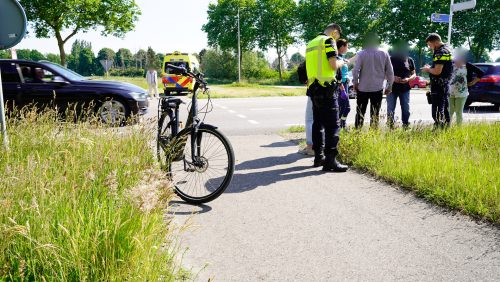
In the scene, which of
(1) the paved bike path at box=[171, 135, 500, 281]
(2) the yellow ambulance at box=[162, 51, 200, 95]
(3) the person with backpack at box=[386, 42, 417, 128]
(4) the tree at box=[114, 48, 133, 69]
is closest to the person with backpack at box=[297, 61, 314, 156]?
(1) the paved bike path at box=[171, 135, 500, 281]

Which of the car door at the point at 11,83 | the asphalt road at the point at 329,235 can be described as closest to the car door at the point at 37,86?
the car door at the point at 11,83

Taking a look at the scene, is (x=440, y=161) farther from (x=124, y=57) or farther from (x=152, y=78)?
(x=124, y=57)

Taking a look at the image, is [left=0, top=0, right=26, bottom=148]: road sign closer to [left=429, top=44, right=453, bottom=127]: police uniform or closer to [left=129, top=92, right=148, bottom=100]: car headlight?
[left=129, top=92, right=148, bottom=100]: car headlight

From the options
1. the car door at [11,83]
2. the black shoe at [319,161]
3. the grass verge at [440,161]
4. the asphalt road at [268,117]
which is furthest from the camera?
the asphalt road at [268,117]

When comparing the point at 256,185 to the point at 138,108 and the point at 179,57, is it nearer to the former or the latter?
the point at 138,108

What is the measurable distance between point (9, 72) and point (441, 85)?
8.75 meters

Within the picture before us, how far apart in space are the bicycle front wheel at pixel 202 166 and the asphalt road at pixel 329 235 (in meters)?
0.15

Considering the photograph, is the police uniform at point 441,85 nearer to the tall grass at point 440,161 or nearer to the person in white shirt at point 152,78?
the tall grass at point 440,161

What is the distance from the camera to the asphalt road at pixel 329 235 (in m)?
2.70

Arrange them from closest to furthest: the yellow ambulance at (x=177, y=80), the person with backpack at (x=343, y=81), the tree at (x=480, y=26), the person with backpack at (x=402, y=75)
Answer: the person with backpack at (x=343, y=81), the person with backpack at (x=402, y=75), the yellow ambulance at (x=177, y=80), the tree at (x=480, y=26)

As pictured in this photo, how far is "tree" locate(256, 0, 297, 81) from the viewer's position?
60000 mm

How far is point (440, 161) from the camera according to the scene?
4.62 m

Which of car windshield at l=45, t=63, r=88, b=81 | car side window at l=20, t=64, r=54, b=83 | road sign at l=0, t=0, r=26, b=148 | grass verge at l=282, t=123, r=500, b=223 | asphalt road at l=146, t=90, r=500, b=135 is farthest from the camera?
asphalt road at l=146, t=90, r=500, b=135

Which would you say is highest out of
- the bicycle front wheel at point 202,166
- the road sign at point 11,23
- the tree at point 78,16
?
the tree at point 78,16
